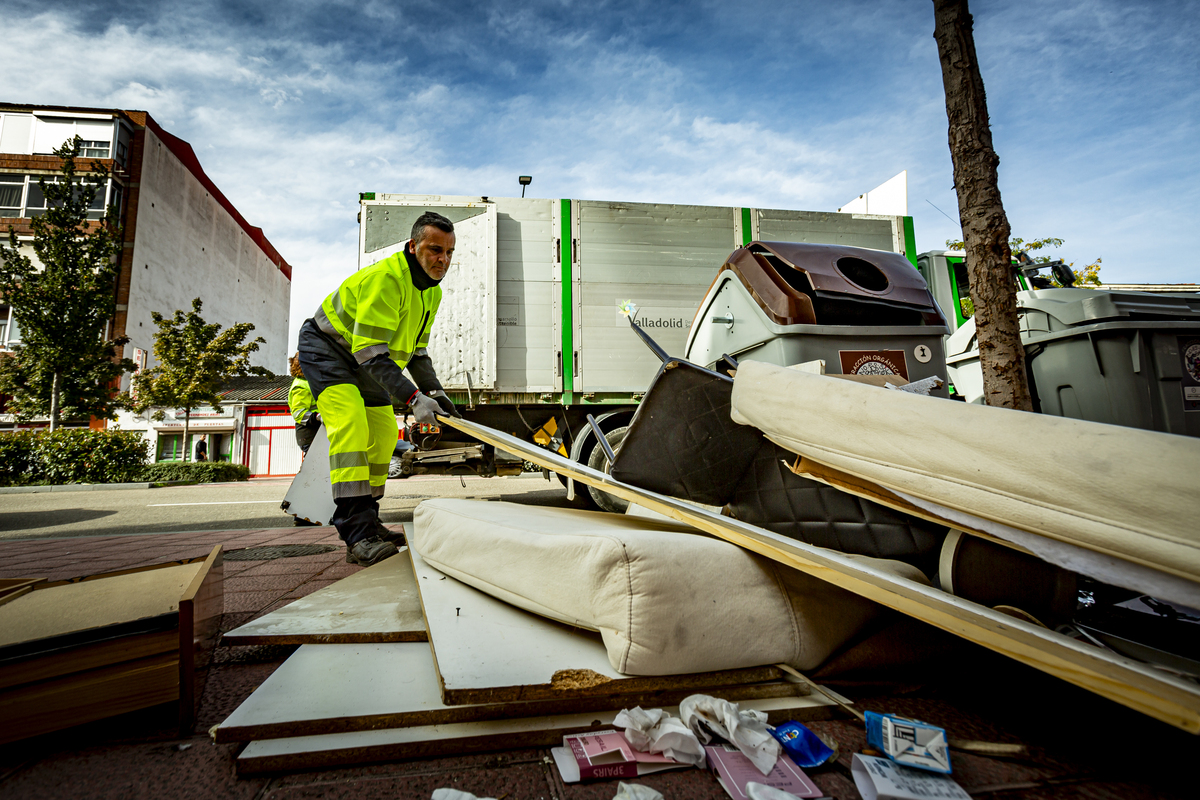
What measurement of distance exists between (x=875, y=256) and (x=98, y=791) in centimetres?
324

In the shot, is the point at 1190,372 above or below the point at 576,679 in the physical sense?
above

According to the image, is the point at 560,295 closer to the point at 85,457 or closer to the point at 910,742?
the point at 910,742

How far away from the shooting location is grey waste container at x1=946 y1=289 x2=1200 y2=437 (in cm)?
243

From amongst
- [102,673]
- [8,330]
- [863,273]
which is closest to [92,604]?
[102,673]

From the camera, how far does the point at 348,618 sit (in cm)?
158

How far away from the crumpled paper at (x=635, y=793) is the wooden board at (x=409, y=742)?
0.65ft

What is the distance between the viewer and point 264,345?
1297 inches

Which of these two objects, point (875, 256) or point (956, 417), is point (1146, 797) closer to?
point (956, 417)

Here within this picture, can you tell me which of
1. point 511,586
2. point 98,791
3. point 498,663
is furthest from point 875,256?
point 98,791

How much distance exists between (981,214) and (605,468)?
333 centimetres

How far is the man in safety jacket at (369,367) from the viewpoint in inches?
108

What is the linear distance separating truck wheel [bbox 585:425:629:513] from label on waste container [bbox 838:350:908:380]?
252cm

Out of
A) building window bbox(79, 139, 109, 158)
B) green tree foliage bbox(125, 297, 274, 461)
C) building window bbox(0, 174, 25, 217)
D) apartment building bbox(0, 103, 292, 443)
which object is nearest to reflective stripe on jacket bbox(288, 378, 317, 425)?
green tree foliage bbox(125, 297, 274, 461)

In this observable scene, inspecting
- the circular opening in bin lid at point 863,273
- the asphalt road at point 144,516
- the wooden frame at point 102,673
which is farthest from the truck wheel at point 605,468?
the wooden frame at point 102,673
